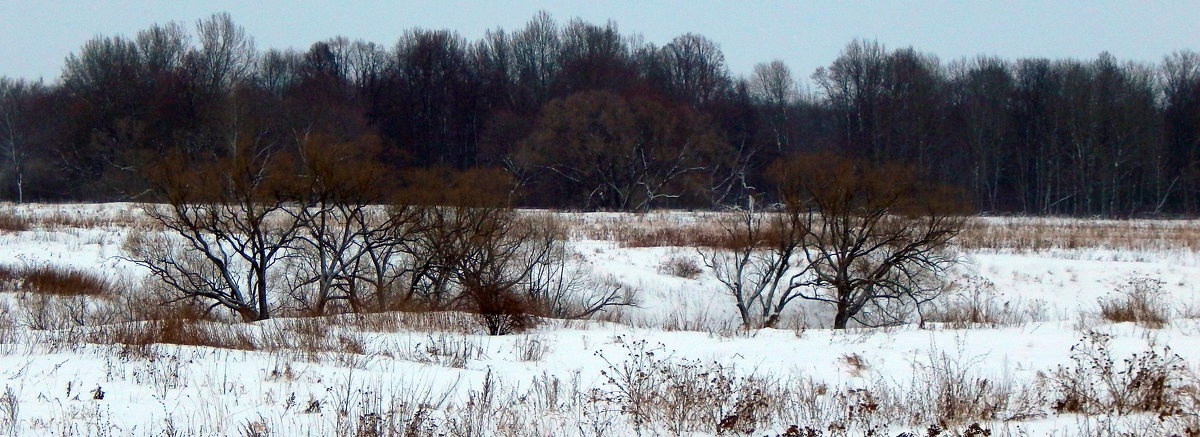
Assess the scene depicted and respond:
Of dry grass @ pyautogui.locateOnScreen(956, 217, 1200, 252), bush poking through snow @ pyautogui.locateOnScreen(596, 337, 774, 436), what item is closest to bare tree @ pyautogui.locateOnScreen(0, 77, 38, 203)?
dry grass @ pyautogui.locateOnScreen(956, 217, 1200, 252)

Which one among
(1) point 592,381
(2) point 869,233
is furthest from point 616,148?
(1) point 592,381

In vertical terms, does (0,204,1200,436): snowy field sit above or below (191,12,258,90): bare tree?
below

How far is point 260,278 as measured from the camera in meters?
19.1

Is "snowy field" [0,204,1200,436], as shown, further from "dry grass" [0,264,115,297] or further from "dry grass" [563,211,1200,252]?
"dry grass" [563,211,1200,252]

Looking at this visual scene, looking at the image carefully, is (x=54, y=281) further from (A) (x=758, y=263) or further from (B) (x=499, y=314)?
(A) (x=758, y=263)

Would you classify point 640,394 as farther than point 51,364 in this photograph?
No

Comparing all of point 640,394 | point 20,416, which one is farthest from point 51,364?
point 640,394

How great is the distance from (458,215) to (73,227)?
15.1 metres

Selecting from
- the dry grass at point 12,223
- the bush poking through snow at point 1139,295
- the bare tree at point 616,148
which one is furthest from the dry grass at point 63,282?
the bare tree at point 616,148

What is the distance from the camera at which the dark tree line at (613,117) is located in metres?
50.3

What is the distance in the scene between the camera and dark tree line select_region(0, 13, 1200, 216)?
50312mm

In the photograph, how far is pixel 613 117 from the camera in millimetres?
49781

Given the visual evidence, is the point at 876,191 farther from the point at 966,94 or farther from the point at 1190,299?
the point at 966,94

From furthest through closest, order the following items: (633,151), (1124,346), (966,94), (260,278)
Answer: (966,94) < (633,151) < (260,278) < (1124,346)
